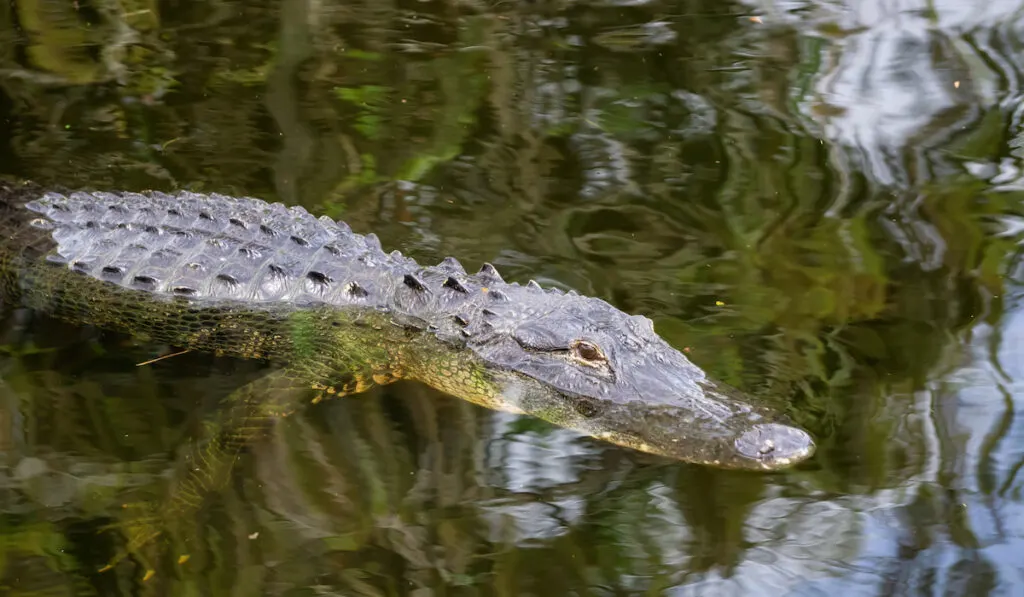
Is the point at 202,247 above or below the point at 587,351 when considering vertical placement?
above

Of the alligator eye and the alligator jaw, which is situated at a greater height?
the alligator eye

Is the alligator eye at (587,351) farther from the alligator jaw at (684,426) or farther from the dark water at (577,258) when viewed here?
the dark water at (577,258)

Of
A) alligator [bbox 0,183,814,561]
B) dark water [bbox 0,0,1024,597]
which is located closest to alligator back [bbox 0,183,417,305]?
alligator [bbox 0,183,814,561]

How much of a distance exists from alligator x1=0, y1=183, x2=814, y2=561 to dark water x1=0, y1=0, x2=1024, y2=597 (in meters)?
0.12

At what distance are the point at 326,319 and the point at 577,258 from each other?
133 cm

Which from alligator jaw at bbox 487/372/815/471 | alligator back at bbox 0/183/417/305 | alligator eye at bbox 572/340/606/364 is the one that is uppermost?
alligator back at bbox 0/183/417/305

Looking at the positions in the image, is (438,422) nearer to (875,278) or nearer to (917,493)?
(917,493)

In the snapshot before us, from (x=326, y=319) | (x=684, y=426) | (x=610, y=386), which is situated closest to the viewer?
(x=684, y=426)

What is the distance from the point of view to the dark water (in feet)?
9.57

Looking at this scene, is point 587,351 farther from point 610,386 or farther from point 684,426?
point 684,426

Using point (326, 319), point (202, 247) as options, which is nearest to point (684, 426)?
point (326, 319)

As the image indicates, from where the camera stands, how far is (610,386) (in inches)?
134

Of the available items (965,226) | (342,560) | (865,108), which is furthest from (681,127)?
(342,560)

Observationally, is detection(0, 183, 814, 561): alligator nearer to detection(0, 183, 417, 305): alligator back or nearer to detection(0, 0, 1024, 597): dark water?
detection(0, 183, 417, 305): alligator back
